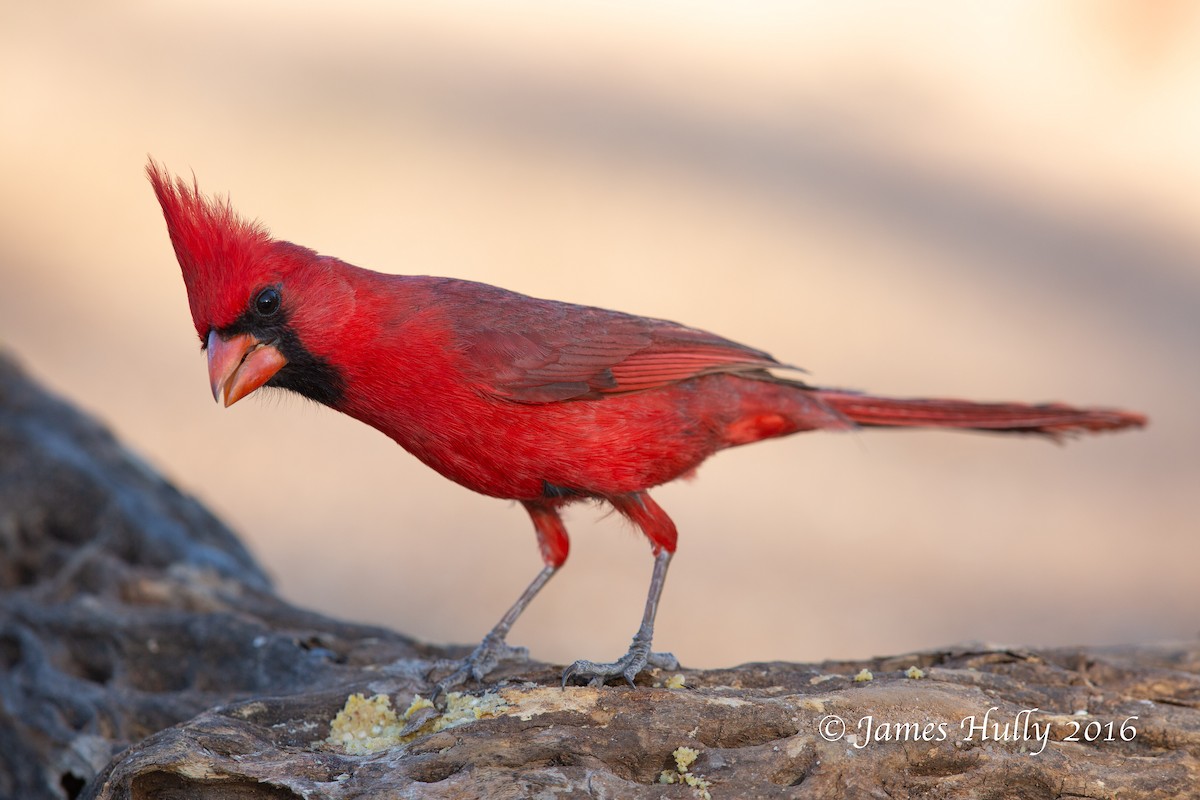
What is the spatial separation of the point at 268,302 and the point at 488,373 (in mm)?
518

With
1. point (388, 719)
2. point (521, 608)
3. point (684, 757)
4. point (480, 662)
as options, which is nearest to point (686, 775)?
point (684, 757)

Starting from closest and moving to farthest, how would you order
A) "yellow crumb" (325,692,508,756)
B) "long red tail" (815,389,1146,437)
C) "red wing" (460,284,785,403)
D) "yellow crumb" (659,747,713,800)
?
"yellow crumb" (659,747,713,800)
"yellow crumb" (325,692,508,756)
"red wing" (460,284,785,403)
"long red tail" (815,389,1146,437)

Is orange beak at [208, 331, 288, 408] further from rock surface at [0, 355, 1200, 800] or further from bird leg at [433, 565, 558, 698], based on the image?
bird leg at [433, 565, 558, 698]

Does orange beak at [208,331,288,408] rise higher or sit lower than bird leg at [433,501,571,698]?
higher

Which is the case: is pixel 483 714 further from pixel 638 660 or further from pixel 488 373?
pixel 488 373

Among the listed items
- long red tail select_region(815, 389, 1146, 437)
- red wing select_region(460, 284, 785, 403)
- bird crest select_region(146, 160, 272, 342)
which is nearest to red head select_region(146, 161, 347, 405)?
bird crest select_region(146, 160, 272, 342)

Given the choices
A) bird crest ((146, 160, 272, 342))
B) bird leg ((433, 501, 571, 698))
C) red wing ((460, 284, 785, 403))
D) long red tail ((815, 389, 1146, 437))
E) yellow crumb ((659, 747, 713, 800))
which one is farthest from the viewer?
long red tail ((815, 389, 1146, 437))

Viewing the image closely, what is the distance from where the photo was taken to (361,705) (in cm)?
277

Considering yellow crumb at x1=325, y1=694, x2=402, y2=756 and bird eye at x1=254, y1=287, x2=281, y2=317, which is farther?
bird eye at x1=254, y1=287, x2=281, y2=317

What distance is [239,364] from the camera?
2.76 m

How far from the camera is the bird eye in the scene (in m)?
2.77

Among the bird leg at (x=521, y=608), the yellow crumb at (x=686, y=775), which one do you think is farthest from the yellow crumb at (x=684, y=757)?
the bird leg at (x=521, y=608)

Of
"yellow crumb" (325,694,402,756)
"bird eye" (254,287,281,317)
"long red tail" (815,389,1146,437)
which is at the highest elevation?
"long red tail" (815,389,1146,437)

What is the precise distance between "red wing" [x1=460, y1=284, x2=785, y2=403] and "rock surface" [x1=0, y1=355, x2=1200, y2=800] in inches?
27.4
